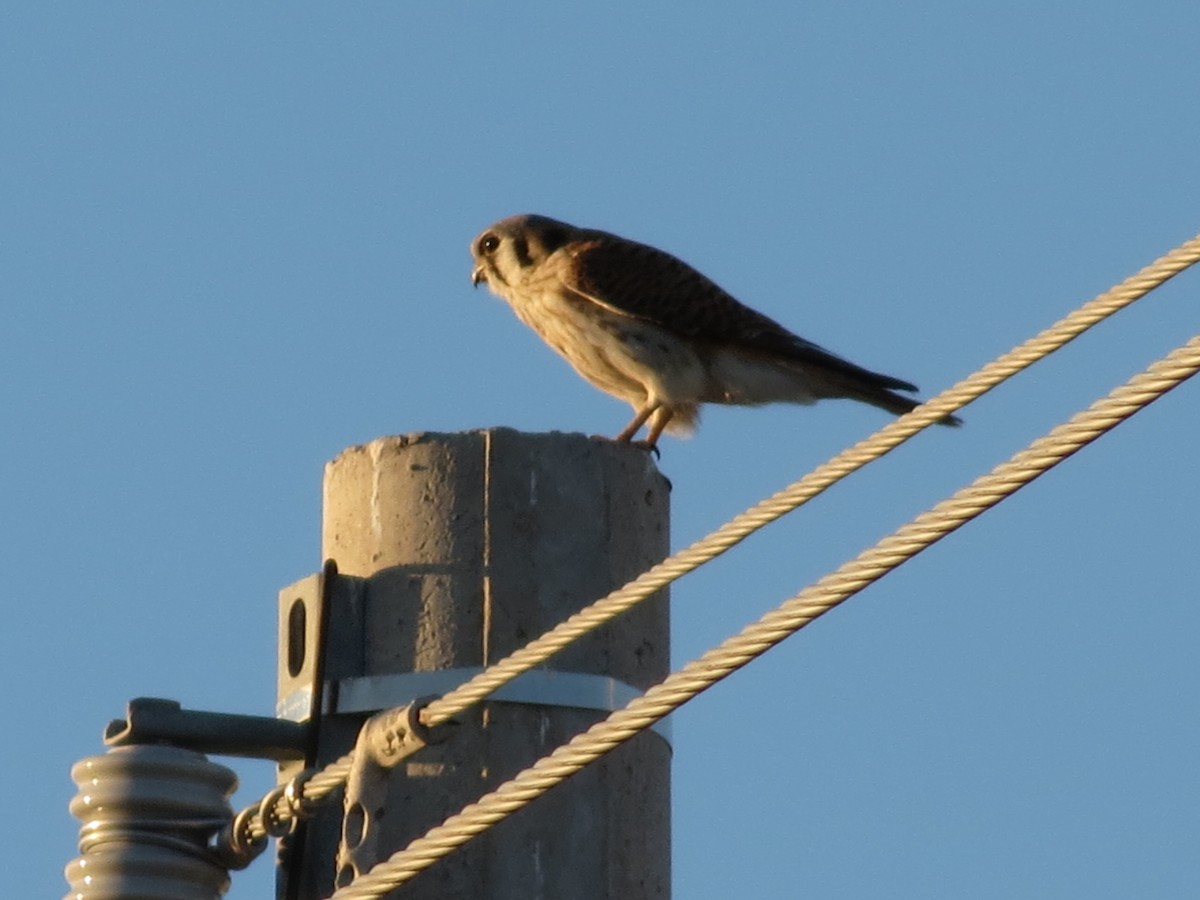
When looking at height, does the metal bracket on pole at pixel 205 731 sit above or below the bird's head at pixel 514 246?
below

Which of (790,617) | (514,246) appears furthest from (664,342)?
(790,617)

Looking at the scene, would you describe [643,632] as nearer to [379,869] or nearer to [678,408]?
[379,869]

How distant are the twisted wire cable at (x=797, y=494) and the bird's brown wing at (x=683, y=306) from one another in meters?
4.51

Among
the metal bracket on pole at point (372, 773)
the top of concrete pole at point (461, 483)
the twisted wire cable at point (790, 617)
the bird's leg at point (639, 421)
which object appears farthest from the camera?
the bird's leg at point (639, 421)

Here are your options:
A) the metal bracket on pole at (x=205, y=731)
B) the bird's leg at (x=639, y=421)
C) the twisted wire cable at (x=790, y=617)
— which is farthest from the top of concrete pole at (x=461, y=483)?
the bird's leg at (x=639, y=421)

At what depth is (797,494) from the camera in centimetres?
398

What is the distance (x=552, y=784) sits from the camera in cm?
381

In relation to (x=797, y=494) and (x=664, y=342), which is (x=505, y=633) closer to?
(x=797, y=494)

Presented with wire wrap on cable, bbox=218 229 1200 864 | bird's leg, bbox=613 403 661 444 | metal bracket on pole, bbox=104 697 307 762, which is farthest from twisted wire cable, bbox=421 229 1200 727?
bird's leg, bbox=613 403 661 444

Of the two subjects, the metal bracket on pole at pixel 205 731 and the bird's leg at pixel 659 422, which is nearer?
the metal bracket on pole at pixel 205 731

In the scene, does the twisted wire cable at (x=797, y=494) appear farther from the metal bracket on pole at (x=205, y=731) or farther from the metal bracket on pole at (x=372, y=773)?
the metal bracket on pole at (x=205, y=731)

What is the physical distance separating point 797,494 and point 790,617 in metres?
0.31

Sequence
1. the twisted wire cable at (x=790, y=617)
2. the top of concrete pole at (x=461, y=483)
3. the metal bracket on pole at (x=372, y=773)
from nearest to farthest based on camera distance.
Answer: the twisted wire cable at (x=790, y=617) → the metal bracket on pole at (x=372, y=773) → the top of concrete pole at (x=461, y=483)

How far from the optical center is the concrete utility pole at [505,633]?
4.24 m
